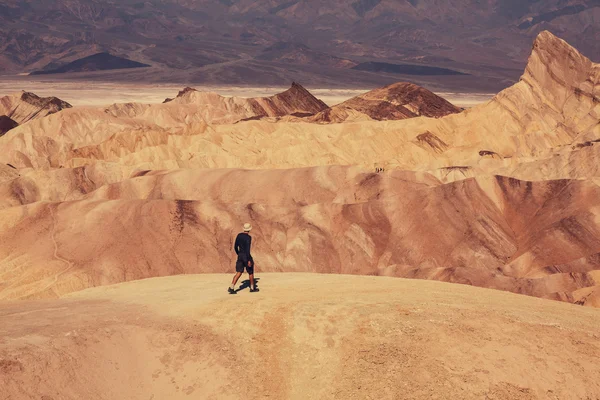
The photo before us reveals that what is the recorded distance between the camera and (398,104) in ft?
213

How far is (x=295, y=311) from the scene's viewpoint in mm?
9039

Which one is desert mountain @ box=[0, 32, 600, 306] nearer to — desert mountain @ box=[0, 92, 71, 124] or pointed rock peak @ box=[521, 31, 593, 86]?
pointed rock peak @ box=[521, 31, 593, 86]

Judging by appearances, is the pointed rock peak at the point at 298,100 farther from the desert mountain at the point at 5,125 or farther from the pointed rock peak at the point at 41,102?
the desert mountain at the point at 5,125

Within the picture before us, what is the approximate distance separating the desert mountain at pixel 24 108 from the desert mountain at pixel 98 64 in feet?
288

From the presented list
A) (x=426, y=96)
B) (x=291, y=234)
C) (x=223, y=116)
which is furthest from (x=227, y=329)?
(x=426, y=96)

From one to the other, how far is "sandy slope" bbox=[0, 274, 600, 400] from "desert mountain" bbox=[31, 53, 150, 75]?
15332cm

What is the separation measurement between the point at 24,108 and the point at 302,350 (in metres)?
65.8

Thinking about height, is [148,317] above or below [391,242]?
above

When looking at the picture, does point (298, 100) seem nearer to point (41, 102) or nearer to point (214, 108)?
point (214, 108)

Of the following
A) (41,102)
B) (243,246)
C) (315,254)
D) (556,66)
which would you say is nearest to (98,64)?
(41,102)

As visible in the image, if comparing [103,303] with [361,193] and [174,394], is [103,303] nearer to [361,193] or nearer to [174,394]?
[174,394]

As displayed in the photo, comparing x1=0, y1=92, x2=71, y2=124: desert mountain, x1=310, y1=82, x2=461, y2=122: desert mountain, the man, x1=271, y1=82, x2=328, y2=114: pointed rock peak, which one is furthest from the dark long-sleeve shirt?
x1=0, y1=92, x2=71, y2=124: desert mountain

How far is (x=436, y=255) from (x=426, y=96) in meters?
48.8

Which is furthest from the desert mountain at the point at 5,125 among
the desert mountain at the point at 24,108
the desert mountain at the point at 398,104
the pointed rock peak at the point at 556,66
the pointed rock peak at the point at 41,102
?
the pointed rock peak at the point at 556,66
